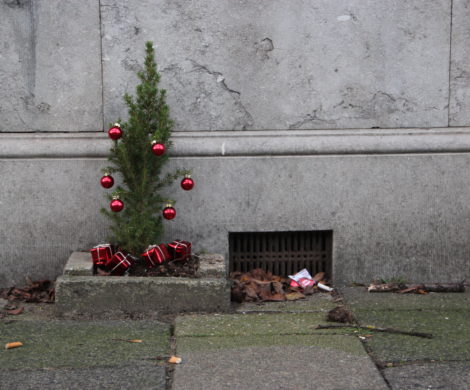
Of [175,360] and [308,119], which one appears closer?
[175,360]

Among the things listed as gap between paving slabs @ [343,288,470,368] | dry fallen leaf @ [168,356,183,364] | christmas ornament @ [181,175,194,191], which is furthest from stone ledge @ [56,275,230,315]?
gap between paving slabs @ [343,288,470,368]

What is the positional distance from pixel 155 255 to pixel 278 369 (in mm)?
1393

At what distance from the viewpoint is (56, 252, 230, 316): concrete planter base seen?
413 centimetres

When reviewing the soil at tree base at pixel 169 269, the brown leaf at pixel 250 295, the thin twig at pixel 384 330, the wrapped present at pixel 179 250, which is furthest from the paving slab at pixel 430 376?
the wrapped present at pixel 179 250

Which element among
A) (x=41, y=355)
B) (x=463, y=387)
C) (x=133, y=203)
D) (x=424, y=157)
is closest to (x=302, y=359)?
(x=463, y=387)

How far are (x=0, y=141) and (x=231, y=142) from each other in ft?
5.10

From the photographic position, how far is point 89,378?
3152 mm

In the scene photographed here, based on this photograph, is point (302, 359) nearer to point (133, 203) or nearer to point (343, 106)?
point (133, 203)

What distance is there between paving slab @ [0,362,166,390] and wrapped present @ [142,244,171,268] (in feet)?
3.73

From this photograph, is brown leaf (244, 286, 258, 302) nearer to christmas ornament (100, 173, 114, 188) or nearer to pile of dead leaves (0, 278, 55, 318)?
christmas ornament (100, 173, 114, 188)

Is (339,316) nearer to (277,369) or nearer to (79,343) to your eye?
(277,369)

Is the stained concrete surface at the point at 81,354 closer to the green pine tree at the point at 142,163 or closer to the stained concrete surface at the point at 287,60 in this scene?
the green pine tree at the point at 142,163

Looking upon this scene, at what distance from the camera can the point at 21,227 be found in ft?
15.2

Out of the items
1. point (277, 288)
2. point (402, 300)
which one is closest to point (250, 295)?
point (277, 288)
